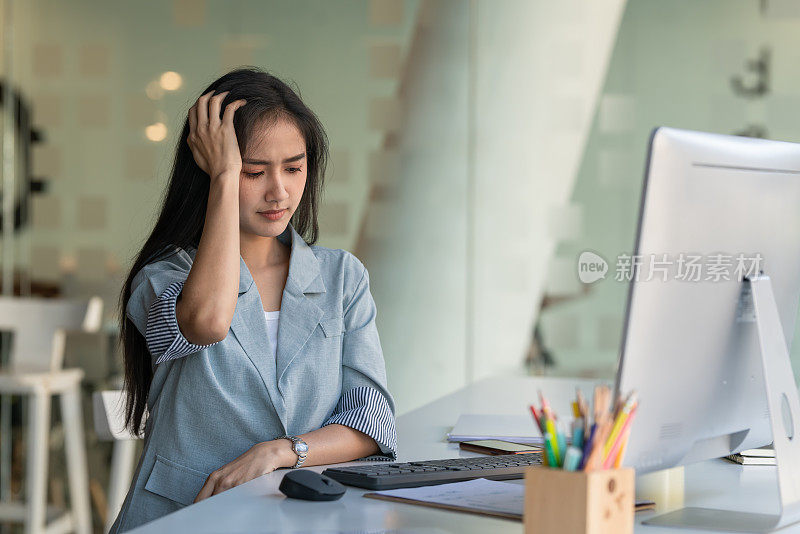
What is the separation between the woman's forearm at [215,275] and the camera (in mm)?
1348

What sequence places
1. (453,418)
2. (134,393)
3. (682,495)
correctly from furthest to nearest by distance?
(453,418) → (134,393) → (682,495)

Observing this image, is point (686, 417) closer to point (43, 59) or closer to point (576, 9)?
point (576, 9)

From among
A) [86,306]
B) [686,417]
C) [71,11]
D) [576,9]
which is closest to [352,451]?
[686,417]

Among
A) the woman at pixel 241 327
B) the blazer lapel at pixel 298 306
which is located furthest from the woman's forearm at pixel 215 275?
the blazer lapel at pixel 298 306

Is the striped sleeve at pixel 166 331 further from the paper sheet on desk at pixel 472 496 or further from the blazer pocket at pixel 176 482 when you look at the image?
the paper sheet on desk at pixel 472 496

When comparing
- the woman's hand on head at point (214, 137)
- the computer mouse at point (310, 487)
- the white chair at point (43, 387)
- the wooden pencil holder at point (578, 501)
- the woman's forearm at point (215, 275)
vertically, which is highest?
the woman's hand on head at point (214, 137)

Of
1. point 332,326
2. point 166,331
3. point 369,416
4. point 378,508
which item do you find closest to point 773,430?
point 378,508

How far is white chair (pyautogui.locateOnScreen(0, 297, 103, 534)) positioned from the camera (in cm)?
319

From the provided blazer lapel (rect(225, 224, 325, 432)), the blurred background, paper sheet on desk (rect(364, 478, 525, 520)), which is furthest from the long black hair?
the blurred background

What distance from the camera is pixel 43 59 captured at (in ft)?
13.2

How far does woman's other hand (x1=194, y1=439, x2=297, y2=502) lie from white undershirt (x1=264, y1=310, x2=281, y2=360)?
0.19 metres

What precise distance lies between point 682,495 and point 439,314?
2.70 meters

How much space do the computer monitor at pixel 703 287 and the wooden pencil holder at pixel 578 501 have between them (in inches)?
4.0

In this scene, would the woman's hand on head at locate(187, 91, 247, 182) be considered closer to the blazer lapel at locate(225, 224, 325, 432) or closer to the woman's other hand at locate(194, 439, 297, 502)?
the blazer lapel at locate(225, 224, 325, 432)
